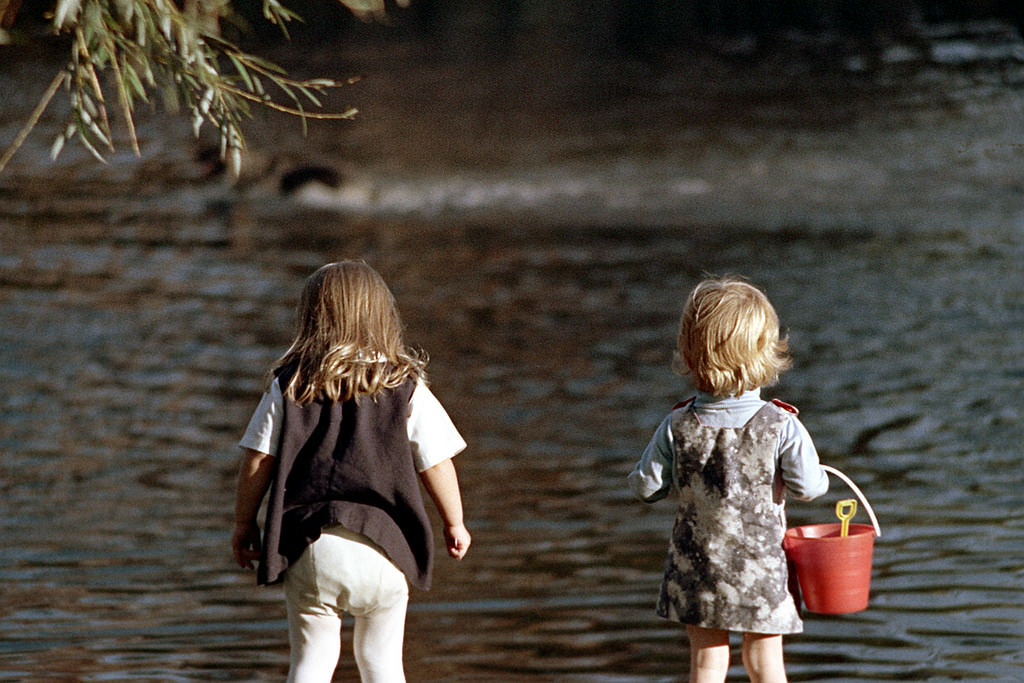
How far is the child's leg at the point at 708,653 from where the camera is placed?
126 inches

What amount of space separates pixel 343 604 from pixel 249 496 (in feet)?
1.02

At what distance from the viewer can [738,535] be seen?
3.13 m

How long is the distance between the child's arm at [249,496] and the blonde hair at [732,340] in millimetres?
965

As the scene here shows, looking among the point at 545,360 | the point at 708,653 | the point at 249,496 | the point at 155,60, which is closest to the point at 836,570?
the point at 708,653

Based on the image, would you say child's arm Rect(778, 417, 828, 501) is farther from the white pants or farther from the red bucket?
the white pants

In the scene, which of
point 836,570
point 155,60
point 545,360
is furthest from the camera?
point 545,360

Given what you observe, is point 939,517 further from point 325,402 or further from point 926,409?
point 325,402

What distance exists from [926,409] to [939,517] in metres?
2.03

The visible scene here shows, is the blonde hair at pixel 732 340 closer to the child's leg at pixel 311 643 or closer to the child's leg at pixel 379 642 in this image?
the child's leg at pixel 379 642

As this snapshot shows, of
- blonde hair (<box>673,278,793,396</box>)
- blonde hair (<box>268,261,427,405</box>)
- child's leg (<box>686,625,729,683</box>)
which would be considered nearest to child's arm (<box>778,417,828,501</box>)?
blonde hair (<box>673,278,793,396</box>)

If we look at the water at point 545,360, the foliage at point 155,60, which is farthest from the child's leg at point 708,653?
the foliage at point 155,60

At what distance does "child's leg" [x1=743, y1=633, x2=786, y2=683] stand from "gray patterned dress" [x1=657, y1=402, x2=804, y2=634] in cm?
6

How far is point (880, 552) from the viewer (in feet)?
18.0

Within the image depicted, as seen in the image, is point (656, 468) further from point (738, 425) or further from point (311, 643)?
point (311, 643)
